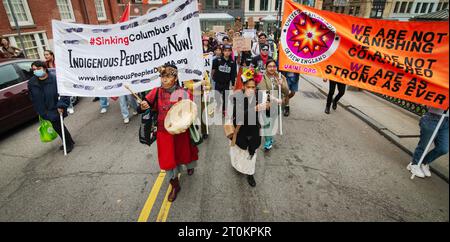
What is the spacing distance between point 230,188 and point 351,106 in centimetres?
572

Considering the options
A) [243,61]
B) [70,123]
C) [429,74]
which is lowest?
[70,123]

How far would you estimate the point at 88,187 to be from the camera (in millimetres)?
3979

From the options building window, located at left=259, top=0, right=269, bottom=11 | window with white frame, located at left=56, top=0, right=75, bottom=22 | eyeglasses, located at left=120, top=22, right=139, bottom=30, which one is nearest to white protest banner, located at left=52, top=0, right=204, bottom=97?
eyeglasses, located at left=120, top=22, right=139, bottom=30

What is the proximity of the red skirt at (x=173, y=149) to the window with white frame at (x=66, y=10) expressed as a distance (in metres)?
19.9

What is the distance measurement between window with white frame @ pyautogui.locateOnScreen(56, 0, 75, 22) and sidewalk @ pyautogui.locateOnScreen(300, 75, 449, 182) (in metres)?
19.8

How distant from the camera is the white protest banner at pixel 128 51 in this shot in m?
4.05

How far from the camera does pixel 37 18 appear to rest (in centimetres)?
1489

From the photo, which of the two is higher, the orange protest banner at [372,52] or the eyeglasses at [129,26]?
the eyeglasses at [129,26]

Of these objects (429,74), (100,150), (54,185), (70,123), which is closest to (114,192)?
(54,185)

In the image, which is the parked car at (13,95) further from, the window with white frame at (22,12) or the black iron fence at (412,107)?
the window with white frame at (22,12)

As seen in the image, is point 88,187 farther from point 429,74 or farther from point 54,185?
point 429,74

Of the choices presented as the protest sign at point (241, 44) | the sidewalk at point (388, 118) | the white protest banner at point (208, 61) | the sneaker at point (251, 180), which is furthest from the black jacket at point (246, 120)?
the protest sign at point (241, 44)

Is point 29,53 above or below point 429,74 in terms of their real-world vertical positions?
below

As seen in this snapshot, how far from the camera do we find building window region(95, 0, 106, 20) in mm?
22231
